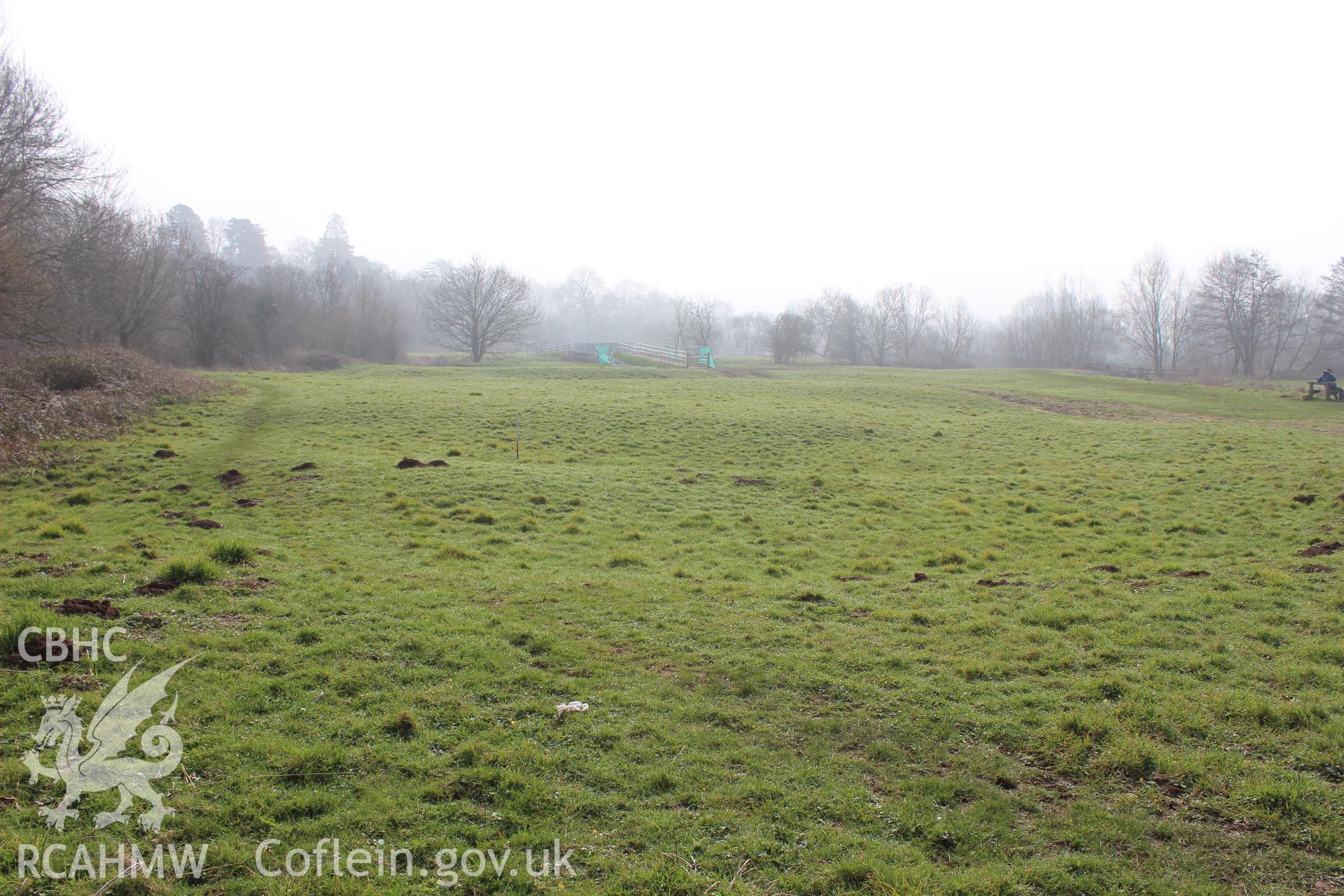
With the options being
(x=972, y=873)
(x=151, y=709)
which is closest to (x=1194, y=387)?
(x=972, y=873)

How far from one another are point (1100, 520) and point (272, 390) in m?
35.5

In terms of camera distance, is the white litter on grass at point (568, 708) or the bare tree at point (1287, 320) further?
the bare tree at point (1287, 320)

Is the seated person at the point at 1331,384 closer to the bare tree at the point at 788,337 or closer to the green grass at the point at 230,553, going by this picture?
the bare tree at the point at 788,337

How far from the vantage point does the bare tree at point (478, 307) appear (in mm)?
73750

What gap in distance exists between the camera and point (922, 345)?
110938mm

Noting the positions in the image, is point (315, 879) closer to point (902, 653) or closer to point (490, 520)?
point (902, 653)

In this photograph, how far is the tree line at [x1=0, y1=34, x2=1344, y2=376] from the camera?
33.3 m

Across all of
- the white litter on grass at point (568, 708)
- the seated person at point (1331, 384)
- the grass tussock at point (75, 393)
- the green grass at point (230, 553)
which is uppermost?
the seated person at point (1331, 384)

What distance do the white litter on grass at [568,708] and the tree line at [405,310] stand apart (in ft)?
89.7

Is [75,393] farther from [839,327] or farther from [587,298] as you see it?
[587,298]

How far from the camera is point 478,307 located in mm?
74000

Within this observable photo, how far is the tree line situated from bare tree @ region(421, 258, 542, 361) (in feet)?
0.72

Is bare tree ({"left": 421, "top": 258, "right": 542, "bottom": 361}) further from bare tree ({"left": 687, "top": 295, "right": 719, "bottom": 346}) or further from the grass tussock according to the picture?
the grass tussock

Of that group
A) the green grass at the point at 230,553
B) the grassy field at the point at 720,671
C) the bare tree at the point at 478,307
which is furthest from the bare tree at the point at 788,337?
the green grass at the point at 230,553
